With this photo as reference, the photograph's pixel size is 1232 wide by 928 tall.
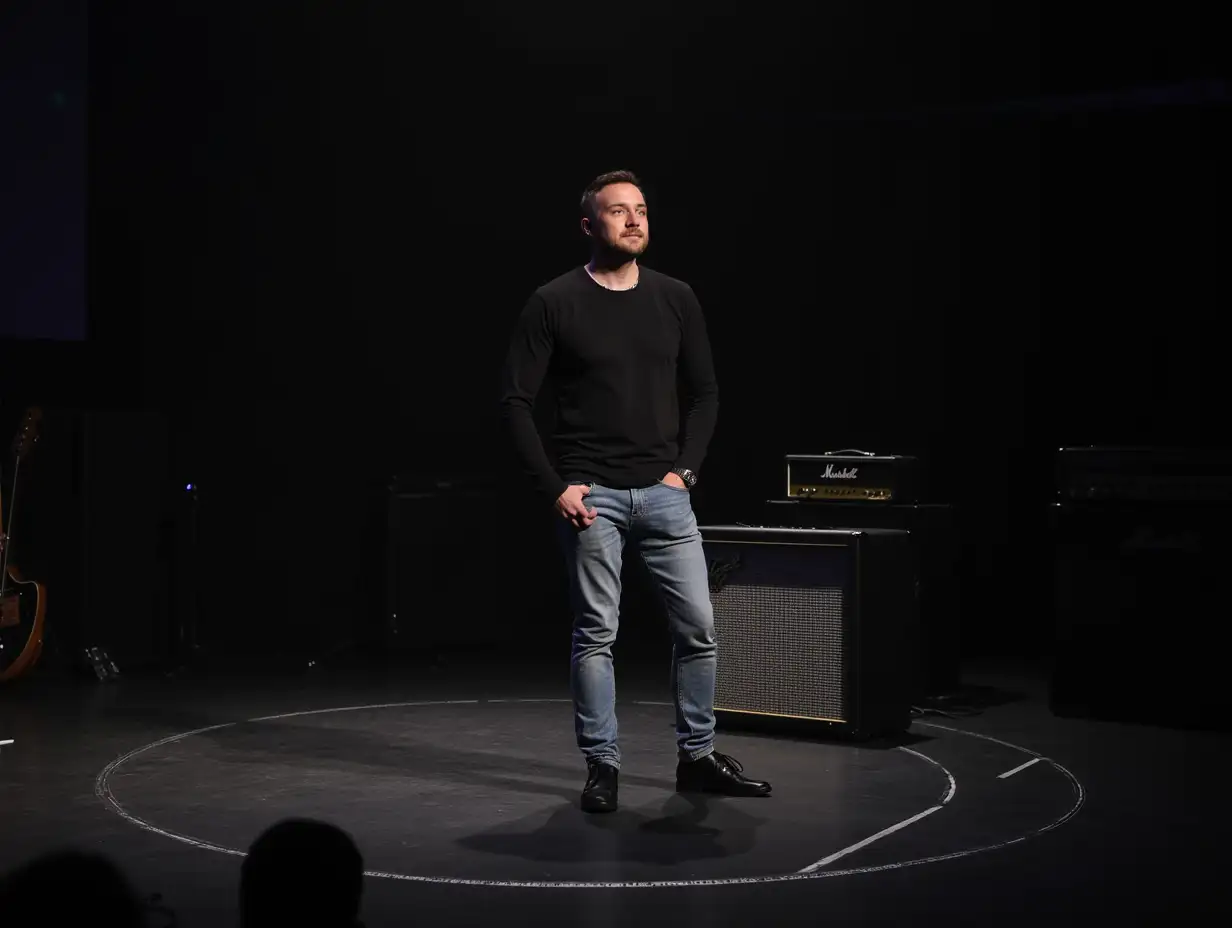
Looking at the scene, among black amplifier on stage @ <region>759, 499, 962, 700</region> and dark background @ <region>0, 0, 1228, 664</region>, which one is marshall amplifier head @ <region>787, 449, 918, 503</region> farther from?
dark background @ <region>0, 0, 1228, 664</region>

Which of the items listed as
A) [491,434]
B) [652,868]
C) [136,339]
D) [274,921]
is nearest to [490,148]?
[491,434]

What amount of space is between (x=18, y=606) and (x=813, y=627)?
3154 millimetres

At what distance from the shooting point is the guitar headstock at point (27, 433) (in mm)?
6367

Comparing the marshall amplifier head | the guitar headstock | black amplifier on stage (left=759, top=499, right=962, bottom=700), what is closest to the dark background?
the guitar headstock

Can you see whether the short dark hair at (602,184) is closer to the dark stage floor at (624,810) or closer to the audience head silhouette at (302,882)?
the dark stage floor at (624,810)

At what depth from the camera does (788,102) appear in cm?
764

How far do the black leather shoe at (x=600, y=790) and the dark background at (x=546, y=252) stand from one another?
3.22 meters

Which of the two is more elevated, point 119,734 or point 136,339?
point 136,339

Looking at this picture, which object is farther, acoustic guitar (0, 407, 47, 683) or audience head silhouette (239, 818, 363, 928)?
acoustic guitar (0, 407, 47, 683)

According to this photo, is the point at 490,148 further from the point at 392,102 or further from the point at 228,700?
the point at 228,700

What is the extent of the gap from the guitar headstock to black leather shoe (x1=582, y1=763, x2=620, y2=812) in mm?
3349

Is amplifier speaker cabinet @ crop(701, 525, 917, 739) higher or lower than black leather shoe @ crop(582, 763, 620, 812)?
higher

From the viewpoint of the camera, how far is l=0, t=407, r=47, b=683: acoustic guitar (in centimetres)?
622

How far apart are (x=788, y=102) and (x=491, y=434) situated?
2.09 m
